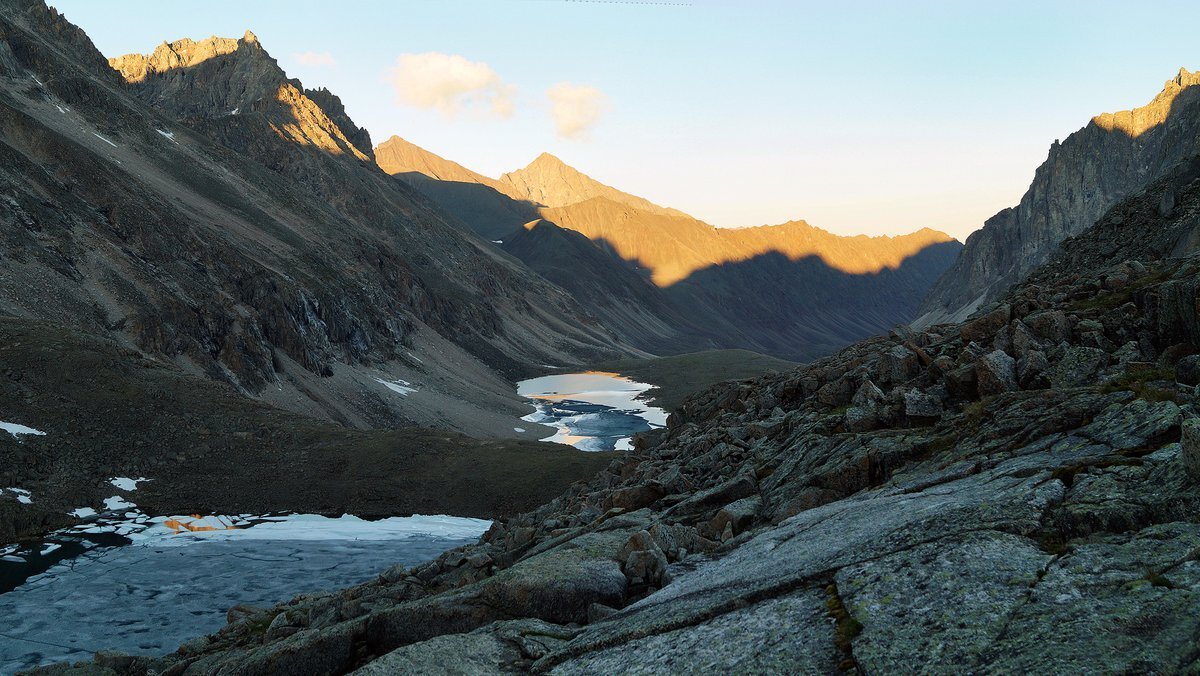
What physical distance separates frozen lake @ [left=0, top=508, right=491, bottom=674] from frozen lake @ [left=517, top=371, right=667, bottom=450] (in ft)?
163

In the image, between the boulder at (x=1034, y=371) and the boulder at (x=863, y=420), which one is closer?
the boulder at (x=1034, y=371)

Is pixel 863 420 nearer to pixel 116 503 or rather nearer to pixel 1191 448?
pixel 1191 448

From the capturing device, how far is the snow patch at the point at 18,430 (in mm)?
52219

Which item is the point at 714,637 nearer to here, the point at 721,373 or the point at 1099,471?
the point at 1099,471

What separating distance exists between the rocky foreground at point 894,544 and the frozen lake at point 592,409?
76109 mm

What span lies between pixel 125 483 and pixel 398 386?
213 ft

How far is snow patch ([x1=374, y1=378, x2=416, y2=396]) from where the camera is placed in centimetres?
11546

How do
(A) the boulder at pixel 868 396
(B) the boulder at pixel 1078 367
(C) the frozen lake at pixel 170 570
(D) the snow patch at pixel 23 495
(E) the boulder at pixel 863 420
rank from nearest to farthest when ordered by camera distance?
1. (B) the boulder at pixel 1078 367
2. (E) the boulder at pixel 863 420
3. (A) the boulder at pixel 868 396
4. (C) the frozen lake at pixel 170 570
5. (D) the snow patch at pixel 23 495

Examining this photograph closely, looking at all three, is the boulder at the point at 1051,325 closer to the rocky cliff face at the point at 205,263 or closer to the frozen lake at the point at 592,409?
the frozen lake at the point at 592,409

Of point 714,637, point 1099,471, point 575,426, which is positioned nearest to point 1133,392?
point 1099,471

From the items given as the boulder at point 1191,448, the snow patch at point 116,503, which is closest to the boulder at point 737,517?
the boulder at point 1191,448


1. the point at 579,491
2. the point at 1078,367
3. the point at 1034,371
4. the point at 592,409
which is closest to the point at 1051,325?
the point at 1034,371

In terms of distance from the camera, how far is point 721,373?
174875mm

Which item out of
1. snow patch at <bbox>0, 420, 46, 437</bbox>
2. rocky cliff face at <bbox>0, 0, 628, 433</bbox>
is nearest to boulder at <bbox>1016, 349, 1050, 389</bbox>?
snow patch at <bbox>0, 420, 46, 437</bbox>
